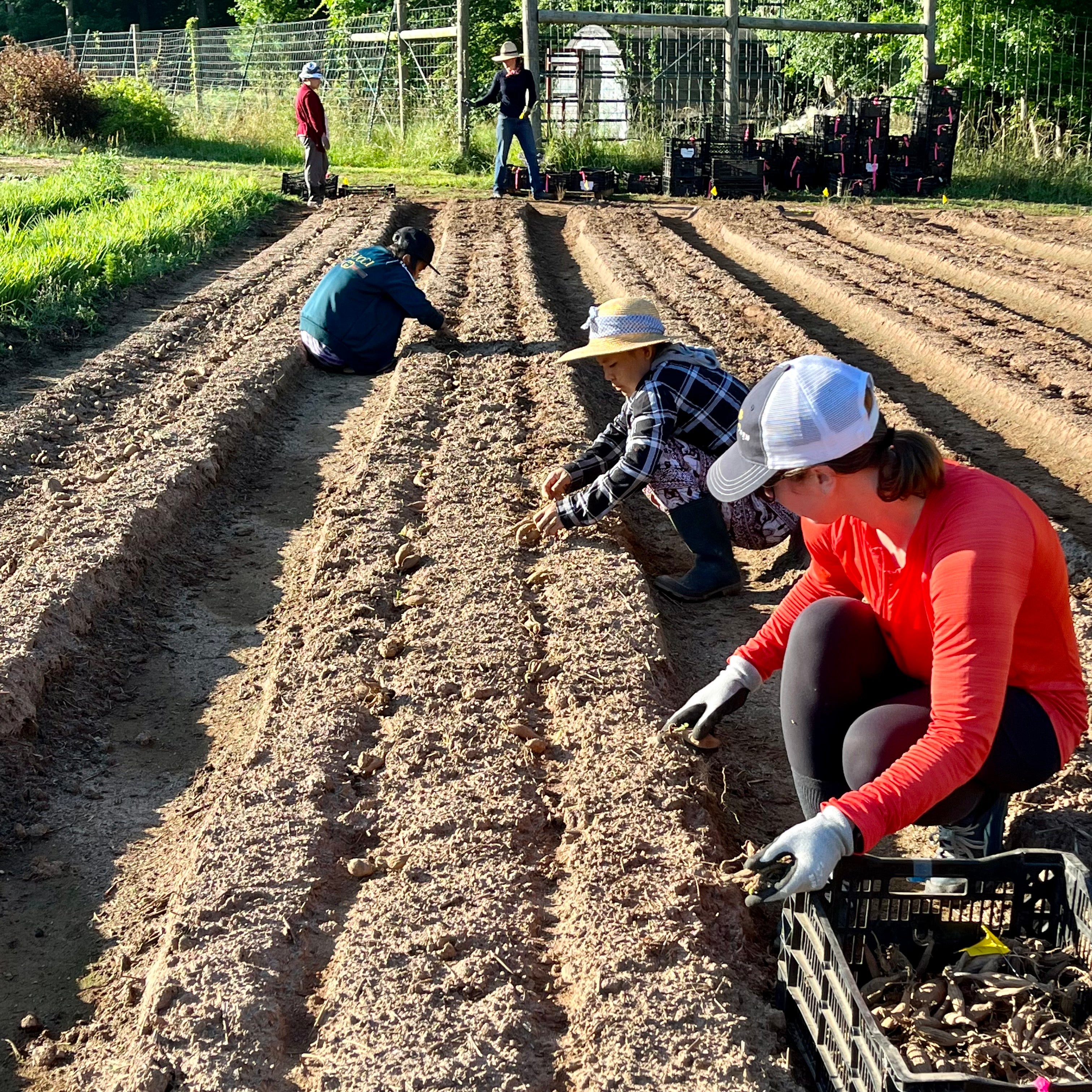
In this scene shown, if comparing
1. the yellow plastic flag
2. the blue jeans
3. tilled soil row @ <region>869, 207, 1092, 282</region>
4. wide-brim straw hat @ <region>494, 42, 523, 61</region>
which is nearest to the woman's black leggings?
the yellow plastic flag

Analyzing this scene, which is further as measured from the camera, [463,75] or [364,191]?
[463,75]

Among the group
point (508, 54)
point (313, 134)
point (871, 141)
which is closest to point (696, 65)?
point (871, 141)

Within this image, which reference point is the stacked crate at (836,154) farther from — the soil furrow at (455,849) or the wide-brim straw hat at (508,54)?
the soil furrow at (455,849)

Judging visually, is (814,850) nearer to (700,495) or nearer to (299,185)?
(700,495)

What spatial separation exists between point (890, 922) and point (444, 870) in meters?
1.08

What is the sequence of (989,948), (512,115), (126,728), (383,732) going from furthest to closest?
(512,115), (126,728), (383,732), (989,948)

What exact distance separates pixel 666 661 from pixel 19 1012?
2.15 m

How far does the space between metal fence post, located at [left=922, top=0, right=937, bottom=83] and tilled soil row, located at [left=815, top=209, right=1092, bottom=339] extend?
6.44m

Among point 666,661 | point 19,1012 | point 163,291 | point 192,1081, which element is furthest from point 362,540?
point 163,291

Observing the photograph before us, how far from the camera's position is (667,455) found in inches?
188

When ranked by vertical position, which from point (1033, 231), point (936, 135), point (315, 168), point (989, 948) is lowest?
point (989, 948)

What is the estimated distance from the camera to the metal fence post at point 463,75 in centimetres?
1912

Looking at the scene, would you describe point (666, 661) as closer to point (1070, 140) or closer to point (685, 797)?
point (685, 797)

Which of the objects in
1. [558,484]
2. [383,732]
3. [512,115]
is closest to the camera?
[383,732]
